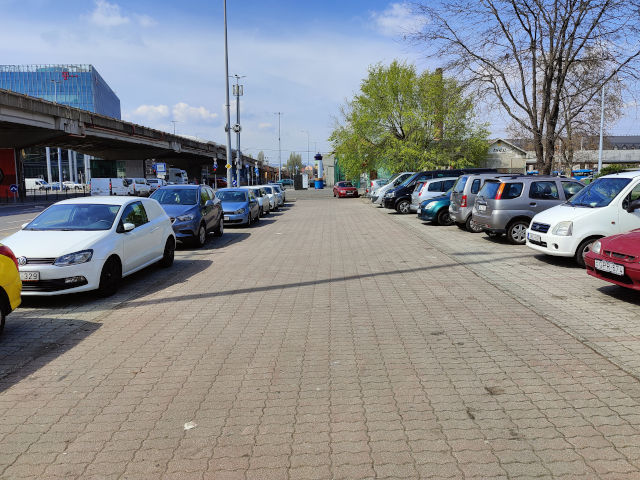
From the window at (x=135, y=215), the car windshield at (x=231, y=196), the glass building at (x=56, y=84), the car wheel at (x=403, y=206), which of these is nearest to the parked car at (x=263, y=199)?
the car windshield at (x=231, y=196)

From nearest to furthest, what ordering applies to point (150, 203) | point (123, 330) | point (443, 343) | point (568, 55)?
point (443, 343) < point (123, 330) < point (150, 203) < point (568, 55)

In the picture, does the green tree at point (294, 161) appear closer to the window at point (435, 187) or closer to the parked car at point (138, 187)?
the parked car at point (138, 187)

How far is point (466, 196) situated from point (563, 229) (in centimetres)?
628

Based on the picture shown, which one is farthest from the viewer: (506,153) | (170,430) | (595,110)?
(506,153)

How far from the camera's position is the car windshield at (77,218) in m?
8.26

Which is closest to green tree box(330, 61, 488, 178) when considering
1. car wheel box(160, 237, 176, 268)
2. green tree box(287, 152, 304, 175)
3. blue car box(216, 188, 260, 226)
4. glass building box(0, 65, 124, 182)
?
blue car box(216, 188, 260, 226)

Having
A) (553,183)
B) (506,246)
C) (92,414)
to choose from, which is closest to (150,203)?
(92,414)

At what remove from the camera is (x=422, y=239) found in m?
14.8

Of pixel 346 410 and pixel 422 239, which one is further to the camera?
pixel 422 239

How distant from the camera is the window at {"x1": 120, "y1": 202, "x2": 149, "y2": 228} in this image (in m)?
8.80

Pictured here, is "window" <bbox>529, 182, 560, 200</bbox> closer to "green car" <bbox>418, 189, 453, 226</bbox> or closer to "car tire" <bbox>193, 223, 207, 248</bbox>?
"green car" <bbox>418, 189, 453, 226</bbox>

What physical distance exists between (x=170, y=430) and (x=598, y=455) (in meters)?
2.79

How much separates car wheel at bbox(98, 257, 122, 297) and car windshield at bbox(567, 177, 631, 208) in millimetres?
8368

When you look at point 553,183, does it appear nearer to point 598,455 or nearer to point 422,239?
point 422,239
